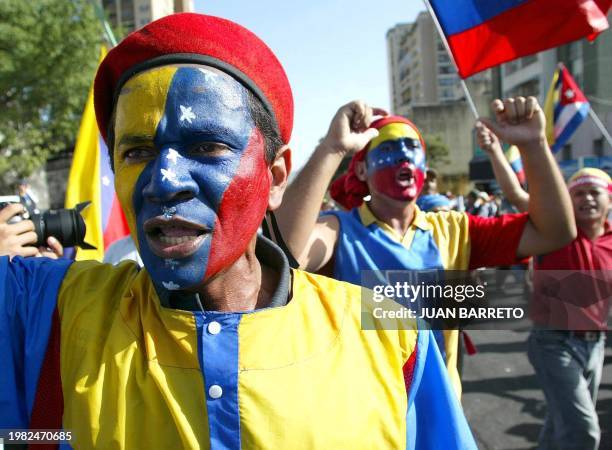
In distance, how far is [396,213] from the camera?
288cm

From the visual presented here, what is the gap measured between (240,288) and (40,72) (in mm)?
18073

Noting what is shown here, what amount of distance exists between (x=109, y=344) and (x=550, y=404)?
3030 millimetres

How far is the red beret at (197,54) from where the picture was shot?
132 centimetres

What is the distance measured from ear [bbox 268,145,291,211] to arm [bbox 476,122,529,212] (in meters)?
1.67

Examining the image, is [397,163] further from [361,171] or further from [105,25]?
[105,25]

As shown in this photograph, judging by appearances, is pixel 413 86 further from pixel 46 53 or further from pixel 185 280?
pixel 185 280

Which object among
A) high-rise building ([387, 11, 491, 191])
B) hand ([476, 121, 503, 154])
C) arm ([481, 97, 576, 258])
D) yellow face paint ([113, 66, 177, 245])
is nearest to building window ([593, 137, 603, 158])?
high-rise building ([387, 11, 491, 191])

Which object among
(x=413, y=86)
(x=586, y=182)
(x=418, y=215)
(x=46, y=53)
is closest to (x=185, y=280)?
(x=418, y=215)

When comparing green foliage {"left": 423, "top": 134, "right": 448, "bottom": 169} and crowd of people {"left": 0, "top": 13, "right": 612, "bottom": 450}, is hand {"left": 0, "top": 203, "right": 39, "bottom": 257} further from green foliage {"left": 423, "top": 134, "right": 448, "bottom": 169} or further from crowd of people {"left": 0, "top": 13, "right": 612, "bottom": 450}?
green foliage {"left": 423, "top": 134, "right": 448, "bottom": 169}

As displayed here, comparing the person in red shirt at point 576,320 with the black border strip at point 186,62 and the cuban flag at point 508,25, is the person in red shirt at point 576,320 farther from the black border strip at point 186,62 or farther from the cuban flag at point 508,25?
the black border strip at point 186,62

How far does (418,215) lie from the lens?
2.91 m

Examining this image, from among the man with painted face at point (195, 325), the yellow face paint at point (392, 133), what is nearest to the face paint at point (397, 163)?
the yellow face paint at point (392, 133)

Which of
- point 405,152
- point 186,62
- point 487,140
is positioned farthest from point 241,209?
point 487,140

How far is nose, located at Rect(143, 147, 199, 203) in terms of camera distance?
122 cm
